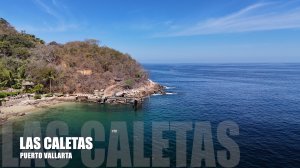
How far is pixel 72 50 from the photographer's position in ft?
314

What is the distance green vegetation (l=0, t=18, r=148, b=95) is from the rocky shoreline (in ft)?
14.1

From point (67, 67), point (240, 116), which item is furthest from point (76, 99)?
point (240, 116)

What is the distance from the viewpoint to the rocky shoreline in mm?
54469

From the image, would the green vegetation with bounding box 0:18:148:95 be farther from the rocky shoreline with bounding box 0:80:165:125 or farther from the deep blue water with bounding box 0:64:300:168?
the deep blue water with bounding box 0:64:300:168

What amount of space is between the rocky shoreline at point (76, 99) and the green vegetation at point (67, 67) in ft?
14.1

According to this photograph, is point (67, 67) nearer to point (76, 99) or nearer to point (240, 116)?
point (76, 99)

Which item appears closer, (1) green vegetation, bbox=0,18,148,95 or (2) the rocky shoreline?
(2) the rocky shoreline

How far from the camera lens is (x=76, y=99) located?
6888cm

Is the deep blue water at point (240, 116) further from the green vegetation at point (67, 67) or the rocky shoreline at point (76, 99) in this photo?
the green vegetation at point (67, 67)

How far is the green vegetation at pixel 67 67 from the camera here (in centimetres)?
7588

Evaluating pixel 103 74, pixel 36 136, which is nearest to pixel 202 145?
pixel 36 136

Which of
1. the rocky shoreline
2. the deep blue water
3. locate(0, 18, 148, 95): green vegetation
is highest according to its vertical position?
locate(0, 18, 148, 95): green vegetation

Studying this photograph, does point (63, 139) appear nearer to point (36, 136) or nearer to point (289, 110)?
point (36, 136)

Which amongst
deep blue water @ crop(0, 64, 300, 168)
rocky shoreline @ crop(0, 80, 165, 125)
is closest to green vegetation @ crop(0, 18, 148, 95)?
rocky shoreline @ crop(0, 80, 165, 125)
